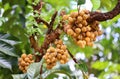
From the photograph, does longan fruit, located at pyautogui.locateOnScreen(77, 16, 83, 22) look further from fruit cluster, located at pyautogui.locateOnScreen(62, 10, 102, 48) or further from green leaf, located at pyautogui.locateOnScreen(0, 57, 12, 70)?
green leaf, located at pyautogui.locateOnScreen(0, 57, 12, 70)

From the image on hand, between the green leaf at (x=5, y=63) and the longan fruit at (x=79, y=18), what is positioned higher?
the longan fruit at (x=79, y=18)

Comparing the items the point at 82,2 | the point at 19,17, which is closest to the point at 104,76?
the point at 19,17

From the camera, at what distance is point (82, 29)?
3.11 feet

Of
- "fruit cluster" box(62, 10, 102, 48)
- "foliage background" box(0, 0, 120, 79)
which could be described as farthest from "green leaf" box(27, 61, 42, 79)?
"fruit cluster" box(62, 10, 102, 48)

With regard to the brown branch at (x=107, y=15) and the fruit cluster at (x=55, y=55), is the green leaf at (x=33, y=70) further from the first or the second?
the brown branch at (x=107, y=15)

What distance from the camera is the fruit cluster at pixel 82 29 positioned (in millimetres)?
946

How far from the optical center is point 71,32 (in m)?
0.95

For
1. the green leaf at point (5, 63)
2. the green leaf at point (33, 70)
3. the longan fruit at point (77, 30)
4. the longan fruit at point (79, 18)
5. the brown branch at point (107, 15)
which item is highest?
the brown branch at point (107, 15)

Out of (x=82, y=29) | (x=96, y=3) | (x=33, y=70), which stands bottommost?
(x=33, y=70)

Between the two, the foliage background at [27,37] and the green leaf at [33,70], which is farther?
the foliage background at [27,37]

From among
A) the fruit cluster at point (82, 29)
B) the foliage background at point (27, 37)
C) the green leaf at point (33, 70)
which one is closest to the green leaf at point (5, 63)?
the foliage background at point (27, 37)

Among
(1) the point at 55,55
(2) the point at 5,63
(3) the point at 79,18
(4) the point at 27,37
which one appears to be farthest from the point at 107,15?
(4) the point at 27,37

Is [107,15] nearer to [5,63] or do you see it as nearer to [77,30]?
[77,30]

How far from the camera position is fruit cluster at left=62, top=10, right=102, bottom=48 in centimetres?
95
